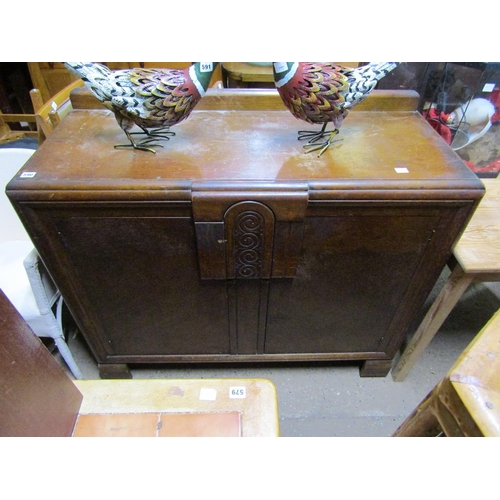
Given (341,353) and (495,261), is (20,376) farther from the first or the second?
(495,261)

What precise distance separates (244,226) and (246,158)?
196 mm

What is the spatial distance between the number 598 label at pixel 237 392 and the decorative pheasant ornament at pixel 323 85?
72 centimetres

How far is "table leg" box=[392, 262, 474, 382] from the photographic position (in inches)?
40.5

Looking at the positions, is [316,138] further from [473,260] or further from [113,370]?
[113,370]

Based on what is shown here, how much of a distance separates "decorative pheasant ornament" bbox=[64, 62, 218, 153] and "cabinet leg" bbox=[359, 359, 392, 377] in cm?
110

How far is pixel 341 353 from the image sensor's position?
1.25 metres

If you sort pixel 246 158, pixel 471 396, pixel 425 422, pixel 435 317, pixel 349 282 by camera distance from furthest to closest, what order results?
1. pixel 435 317
2. pixel 349 282
3. pixel 246 158
4. pixel 425 422
5. pixel 471 396

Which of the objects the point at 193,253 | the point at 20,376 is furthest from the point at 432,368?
the point at 20,376

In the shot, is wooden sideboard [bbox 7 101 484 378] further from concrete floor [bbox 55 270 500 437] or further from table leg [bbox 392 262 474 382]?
concrete floor [bbox 55 270 500 437]

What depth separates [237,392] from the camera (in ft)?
2.83

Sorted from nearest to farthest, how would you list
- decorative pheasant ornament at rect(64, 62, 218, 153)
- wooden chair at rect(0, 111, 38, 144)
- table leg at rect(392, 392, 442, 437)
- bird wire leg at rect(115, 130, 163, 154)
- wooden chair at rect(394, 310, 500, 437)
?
wooden chair at rect(394, 310, 500, 437)
table leg at rect(392, 392, 442, 437)
decorative pheasant ornament at rect(64, 62, 218, 153)
bird wire leg at rect(115, 130, 163, 154)
wooden chair at rect(0, 111, 38, 144)

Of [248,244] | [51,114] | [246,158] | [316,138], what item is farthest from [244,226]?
[51,114]

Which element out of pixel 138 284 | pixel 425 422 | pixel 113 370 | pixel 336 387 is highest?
pixel 425 422

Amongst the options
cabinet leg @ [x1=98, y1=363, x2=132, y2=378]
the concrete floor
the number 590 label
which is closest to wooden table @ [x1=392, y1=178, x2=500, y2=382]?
the concrete floor
